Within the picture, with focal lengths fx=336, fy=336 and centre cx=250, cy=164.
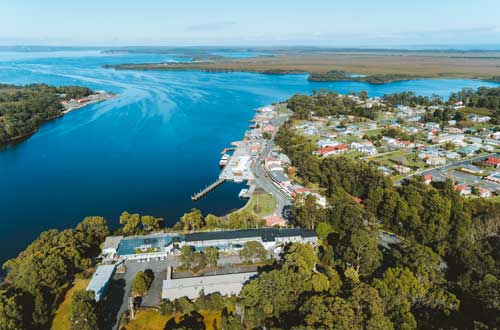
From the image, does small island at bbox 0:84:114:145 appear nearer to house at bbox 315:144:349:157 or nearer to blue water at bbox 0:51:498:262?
blue water at bbox 0:51:498:262

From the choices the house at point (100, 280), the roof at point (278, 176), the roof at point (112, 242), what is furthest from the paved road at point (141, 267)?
the roof at point (278, 176)

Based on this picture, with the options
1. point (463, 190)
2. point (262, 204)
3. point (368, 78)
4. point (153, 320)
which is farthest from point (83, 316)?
point (368, 78)

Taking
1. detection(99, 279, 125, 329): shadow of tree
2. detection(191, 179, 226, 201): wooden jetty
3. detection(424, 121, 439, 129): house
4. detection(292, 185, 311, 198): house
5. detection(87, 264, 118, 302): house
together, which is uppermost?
detection(424, 121, 439, 129): house

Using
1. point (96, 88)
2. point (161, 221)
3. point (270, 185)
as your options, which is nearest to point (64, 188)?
point (161, 221)

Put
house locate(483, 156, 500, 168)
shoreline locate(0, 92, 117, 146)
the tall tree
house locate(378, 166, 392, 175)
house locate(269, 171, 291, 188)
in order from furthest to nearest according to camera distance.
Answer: shoreline locate(0, 92, 117, 146), house locate(483, 156, 500, 168), house locate(378, 166, 392, 175), house locate(269, 171, 291, 188), the tall tree

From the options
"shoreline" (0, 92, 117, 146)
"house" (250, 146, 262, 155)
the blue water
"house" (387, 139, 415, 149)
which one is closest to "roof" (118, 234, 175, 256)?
the blue water

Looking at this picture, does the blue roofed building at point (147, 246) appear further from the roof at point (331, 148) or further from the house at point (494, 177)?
the house at point (494, 177)

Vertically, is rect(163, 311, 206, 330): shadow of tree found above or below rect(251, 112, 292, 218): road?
below
